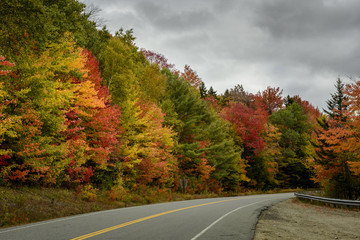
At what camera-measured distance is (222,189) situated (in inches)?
1511

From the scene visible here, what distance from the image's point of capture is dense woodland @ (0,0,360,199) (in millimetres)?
13055

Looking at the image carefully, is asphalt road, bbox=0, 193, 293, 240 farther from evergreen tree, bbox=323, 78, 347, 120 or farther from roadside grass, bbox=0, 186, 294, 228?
evergreen tree, bbox=323, 78, 347, 120

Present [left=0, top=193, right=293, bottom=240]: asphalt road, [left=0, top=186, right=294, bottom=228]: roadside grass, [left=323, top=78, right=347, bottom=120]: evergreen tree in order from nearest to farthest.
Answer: [left=0, top=193, right=293, bottom=240]: asphalt road → [left=0, top=186, right=294, bottom=228]: roadside grass → [left=323, top=78, right=347, bottom=120]: evergreen tree

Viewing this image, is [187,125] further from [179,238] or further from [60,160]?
[179,238]

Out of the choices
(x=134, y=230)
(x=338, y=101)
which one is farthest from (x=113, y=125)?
(x=338, y=101)

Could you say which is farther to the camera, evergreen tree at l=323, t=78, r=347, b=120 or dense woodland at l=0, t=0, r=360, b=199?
evergreen tree at l=323, t=78, r=347, b=120

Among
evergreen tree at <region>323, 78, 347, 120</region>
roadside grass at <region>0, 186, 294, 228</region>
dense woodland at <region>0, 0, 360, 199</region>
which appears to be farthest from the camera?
evergreen tree at <region>323, 78, 347, 120</region>

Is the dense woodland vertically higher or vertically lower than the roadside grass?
higher

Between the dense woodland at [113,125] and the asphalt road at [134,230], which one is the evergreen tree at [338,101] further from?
the asphalt road at [134,230]

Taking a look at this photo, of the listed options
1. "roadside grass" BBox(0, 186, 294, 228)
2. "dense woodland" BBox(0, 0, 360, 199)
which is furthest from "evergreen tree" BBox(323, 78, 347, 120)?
"roadside grass" BBox(0, 186, 294, 228)

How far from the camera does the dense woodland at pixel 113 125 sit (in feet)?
42.8

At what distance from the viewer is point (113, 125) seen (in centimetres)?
1948

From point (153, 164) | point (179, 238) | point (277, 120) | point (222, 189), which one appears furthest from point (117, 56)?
point (277, 120)

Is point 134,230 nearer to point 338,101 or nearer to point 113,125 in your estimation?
point 113,125
